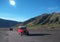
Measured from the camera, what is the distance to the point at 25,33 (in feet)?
135

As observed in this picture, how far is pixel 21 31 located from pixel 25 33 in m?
0.96

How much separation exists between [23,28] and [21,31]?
110 cm

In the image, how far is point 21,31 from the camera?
41.4 meters

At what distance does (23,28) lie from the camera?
42.2m

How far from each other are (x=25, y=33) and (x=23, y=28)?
5.01ft
